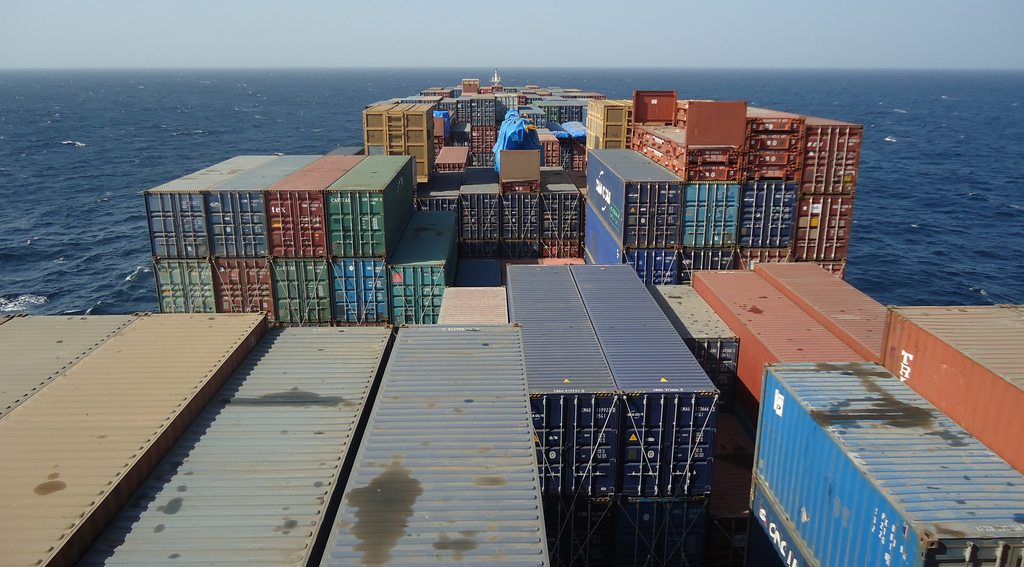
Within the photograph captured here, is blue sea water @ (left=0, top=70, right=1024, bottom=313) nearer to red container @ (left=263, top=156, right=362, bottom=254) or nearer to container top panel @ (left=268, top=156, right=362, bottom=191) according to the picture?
container top panel @ (left=268, top=156, right=362, bottom=191)

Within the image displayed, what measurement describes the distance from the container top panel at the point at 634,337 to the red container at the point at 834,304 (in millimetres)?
5593

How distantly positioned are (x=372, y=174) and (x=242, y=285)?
7.92 meters

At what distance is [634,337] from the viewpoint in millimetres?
20391

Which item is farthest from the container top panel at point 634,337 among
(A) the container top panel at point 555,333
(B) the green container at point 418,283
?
(B) the green container at point 418,283

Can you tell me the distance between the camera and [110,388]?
14.1m

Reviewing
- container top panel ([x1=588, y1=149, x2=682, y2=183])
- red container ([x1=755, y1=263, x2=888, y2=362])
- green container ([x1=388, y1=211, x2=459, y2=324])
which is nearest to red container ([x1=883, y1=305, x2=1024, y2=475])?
red container ([x1=755, y1=263, x2=888, y2=362])

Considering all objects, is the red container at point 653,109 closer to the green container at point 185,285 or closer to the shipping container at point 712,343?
the shipping container at point 712,343

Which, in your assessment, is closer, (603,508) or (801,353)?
(603,508)

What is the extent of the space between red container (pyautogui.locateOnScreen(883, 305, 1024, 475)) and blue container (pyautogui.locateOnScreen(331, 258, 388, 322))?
19562 millimetres

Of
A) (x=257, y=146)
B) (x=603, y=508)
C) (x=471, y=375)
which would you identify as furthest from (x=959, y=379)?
(x=257, y=146)

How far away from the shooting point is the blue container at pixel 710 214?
30766 millimetres

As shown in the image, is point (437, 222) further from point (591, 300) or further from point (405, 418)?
point (405, 418)

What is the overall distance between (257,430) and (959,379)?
50.8 feet

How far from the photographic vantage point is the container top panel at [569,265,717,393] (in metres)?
17.6
